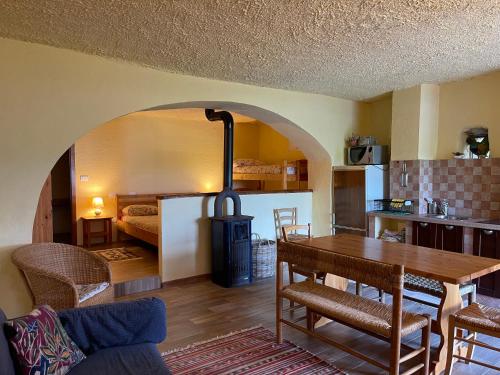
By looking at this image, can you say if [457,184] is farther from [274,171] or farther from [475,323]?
[274,171]

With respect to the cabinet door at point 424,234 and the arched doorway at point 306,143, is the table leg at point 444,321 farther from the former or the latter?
the arched doorway at point 306,143

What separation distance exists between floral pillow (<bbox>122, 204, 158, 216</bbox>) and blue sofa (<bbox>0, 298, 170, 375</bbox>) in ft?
15.6

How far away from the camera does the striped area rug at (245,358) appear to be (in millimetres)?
2443

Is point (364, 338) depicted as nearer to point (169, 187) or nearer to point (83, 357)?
point (83, 357)

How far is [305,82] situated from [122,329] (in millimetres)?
3458

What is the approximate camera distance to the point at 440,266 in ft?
7.51

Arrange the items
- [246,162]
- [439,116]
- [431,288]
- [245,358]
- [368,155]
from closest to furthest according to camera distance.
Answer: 1. [245,358]
2. [431,288]
3. [439,116]
4. [368,155]
5. [246,162]

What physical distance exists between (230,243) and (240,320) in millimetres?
1104

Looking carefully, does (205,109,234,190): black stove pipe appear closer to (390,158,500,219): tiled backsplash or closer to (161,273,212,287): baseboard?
(161,273,212,287): baseboard

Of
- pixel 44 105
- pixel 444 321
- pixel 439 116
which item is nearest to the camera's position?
pixel 444 321

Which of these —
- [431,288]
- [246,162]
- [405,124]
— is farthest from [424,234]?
[246,162]

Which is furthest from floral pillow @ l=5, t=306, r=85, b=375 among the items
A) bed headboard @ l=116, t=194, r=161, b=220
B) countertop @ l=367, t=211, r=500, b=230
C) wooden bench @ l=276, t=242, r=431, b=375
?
bed headboard @ l=116, t=194, r=161, b=220

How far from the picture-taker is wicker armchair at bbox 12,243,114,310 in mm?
2598

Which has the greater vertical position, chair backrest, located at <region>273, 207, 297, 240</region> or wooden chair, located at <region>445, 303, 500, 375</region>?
chair backrest, located at <region>273, 207, 297, 240</region>
